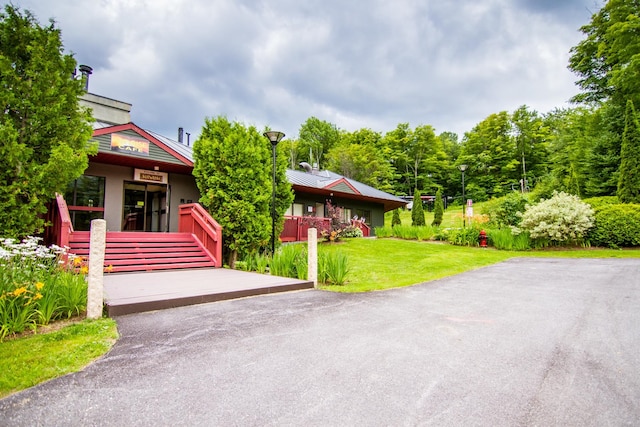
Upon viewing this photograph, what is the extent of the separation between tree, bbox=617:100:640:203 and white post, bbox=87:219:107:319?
19711 millimetres

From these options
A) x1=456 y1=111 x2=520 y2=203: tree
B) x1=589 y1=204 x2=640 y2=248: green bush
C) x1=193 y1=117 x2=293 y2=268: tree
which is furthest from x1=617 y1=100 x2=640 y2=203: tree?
x1=456 y1=111 x2=520 y2=203: tree

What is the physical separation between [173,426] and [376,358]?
5.63 ft

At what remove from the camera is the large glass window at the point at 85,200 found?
10720 mm

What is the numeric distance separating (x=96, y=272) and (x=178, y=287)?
1657 millimetres

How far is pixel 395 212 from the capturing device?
2644 cm


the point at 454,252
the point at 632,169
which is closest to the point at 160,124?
the point at 454,252

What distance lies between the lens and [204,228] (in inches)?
367

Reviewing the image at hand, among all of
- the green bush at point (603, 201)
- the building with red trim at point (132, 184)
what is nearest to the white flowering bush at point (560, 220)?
the green bush at point (603, 201)

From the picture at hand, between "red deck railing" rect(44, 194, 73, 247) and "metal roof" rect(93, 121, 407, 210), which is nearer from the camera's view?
"red deck railing" rect(44, 194, 73, 247)

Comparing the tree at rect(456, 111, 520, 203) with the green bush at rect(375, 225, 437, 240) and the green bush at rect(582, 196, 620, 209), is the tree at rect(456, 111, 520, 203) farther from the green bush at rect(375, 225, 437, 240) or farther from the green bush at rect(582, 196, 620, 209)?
the green bush at rect(375, 225, 437, 240)

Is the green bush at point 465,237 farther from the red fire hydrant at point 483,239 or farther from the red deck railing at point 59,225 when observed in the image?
the red deck railing at point 59,225

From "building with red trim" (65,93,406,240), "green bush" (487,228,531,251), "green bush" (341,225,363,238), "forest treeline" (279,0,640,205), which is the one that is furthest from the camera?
"forest treeline" (279,0,640,205)

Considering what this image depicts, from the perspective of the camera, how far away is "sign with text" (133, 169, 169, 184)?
39.3 ft

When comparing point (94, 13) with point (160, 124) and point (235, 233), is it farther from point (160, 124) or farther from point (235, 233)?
point (160, 124)
